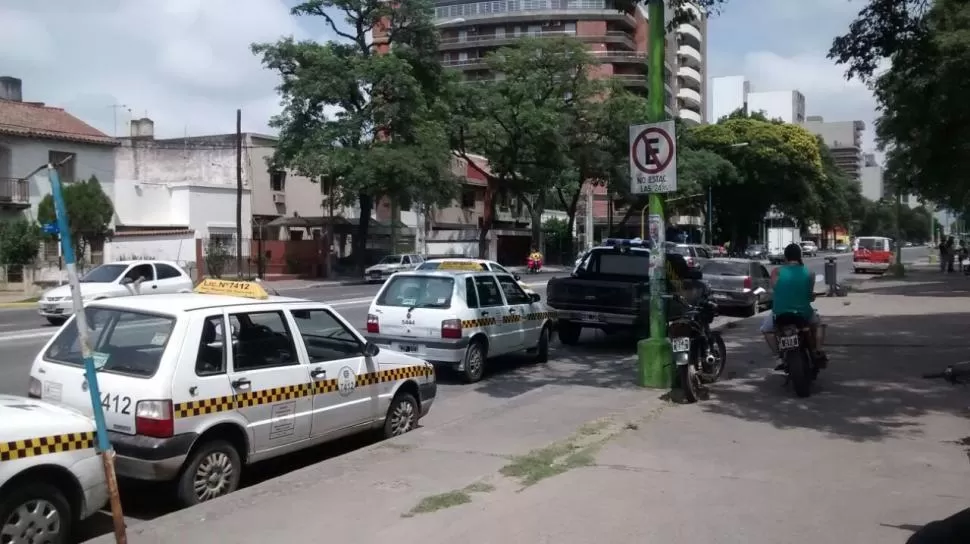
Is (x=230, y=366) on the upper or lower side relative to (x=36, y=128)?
lower

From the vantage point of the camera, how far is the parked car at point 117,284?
19812 millimetres

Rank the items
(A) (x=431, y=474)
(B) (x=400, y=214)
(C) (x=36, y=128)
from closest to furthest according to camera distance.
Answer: (A) (x=431, y=474)
(C) (x=36, y=128)
(B) (x=400, y=214)

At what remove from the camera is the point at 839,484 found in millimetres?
6398

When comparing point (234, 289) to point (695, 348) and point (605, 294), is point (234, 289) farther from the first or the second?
point (605, 294)

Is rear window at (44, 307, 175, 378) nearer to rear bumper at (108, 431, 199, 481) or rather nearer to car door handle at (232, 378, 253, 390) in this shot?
rear bumper at (108, 431, 199, 481)

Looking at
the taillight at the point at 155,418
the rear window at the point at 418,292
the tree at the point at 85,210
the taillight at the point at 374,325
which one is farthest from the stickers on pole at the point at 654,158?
the tree at the point at 85,210

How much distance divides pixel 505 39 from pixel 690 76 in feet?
75.7

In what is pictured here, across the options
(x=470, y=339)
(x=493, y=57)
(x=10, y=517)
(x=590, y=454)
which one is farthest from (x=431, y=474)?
(x=493, y=57)

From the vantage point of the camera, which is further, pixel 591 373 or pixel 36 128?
pixel 36 128

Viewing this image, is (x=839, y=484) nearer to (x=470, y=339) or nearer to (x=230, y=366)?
(x=230, y=366)

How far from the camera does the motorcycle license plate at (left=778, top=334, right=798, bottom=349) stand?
9758mm

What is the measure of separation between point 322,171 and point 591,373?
30.1 metres

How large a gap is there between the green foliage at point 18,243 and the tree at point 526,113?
2108 cm

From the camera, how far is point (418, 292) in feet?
41.6
